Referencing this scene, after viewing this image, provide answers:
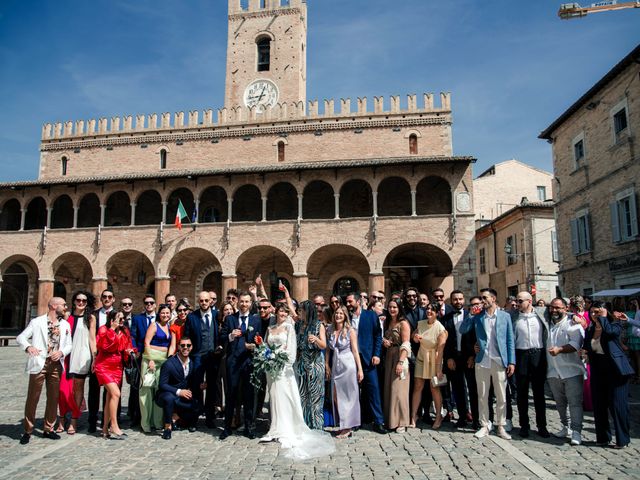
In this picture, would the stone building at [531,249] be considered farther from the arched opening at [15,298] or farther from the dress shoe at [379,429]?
the arched opening at [15,298]

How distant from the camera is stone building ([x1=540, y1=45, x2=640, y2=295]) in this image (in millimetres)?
16409

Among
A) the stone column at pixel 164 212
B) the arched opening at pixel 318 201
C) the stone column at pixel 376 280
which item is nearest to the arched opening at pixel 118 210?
the stone column at pixel 164 212

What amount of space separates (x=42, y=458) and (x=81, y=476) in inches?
38.1

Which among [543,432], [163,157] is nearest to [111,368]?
[543,432]

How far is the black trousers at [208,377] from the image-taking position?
7.23 metres

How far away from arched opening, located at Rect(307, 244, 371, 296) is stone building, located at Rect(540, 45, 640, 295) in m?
8.78

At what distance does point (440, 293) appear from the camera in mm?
7684

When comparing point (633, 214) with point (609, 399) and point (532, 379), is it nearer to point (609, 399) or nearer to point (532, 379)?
point (532, 379)

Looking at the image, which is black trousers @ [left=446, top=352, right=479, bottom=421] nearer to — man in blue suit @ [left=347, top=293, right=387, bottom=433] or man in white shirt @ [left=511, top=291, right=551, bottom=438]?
man in white shirt @ [left=511, top=291, right=551, bottom=438]

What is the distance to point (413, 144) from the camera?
A: 84.7 ft

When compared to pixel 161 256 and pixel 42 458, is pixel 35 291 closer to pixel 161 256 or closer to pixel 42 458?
pixel 161 256

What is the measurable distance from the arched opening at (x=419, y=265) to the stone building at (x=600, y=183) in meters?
5.08

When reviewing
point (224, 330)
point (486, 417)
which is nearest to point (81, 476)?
point (224, 330)

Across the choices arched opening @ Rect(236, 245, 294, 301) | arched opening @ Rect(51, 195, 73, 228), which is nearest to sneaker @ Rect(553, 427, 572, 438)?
arched opening @ Rect(236, 245, 294, 301)
